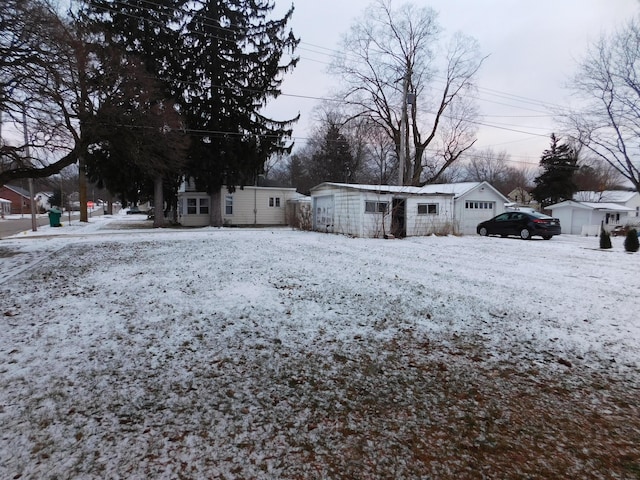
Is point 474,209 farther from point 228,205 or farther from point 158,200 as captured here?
point 158,200

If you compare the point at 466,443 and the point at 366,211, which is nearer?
the point at 466,443

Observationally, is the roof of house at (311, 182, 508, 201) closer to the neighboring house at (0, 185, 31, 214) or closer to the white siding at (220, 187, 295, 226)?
the white siding at (220, 187, 295, 226)

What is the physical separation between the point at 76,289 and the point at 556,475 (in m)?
6.78

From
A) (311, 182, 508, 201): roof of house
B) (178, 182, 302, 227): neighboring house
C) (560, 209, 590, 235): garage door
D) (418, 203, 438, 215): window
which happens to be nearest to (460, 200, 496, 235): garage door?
(311, 182, 508, 201): roof of house

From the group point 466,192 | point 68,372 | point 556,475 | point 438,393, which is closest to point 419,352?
point 438,393

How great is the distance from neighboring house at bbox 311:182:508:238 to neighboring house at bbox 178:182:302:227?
7789 mm

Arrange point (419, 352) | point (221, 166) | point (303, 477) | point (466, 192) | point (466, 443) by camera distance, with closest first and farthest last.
→ point (303, 477), point (466, 443), point (419, 352), point (466, 192), point (221, 166)

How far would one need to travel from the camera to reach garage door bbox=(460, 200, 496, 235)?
21580mm

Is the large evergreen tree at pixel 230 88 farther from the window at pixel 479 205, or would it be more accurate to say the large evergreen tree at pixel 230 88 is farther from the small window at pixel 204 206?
the window at pixel 479 205

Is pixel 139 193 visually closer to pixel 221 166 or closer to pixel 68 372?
pixel 221 166

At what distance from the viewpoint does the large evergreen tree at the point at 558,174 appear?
3606cm

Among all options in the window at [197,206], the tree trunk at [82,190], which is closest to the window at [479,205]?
the window at [197,206]

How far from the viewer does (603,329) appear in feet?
15.3

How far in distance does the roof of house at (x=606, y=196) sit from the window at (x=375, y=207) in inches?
1153
